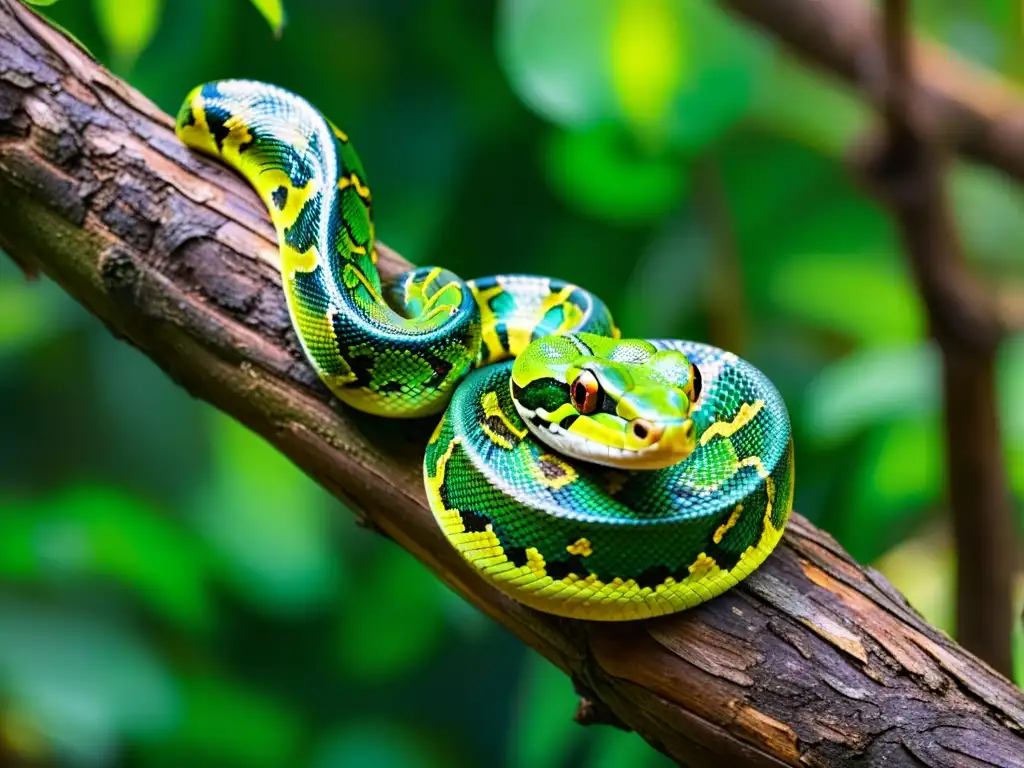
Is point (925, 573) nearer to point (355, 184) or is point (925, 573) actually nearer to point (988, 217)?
point (355, 184)

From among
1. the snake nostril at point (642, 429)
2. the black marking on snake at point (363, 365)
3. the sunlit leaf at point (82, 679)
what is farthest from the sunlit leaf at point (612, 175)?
the sunlit leaf at point (82, 679)

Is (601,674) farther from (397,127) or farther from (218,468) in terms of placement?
(218,468)

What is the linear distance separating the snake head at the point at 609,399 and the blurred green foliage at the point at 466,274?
4.48ft

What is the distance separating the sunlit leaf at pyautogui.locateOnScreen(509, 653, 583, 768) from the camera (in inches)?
151

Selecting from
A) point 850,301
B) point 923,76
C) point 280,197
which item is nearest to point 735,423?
point 280,197

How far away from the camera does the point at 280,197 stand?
94.9 inches

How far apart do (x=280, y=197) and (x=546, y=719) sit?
98.0 inches

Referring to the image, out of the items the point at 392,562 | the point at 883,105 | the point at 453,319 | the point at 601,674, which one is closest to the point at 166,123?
the point at 453,319

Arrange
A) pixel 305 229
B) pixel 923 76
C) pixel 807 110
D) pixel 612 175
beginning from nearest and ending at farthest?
pixel 305 229 < pixel 612 175 < pixel 923 76 < pixel 807 110

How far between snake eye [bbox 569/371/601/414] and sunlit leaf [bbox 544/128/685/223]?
207 centimetres

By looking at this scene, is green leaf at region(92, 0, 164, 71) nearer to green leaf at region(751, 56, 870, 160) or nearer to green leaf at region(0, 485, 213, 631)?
green leaf at region(0, 485, 213, 631)

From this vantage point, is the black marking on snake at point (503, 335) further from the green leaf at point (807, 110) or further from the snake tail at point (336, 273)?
the green leaf at point (807, 110)

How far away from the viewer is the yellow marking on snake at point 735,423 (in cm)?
215

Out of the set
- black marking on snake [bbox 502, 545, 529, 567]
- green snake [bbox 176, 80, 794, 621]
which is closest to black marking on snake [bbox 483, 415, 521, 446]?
green snake [bbox 176, 80, 794, 621]
